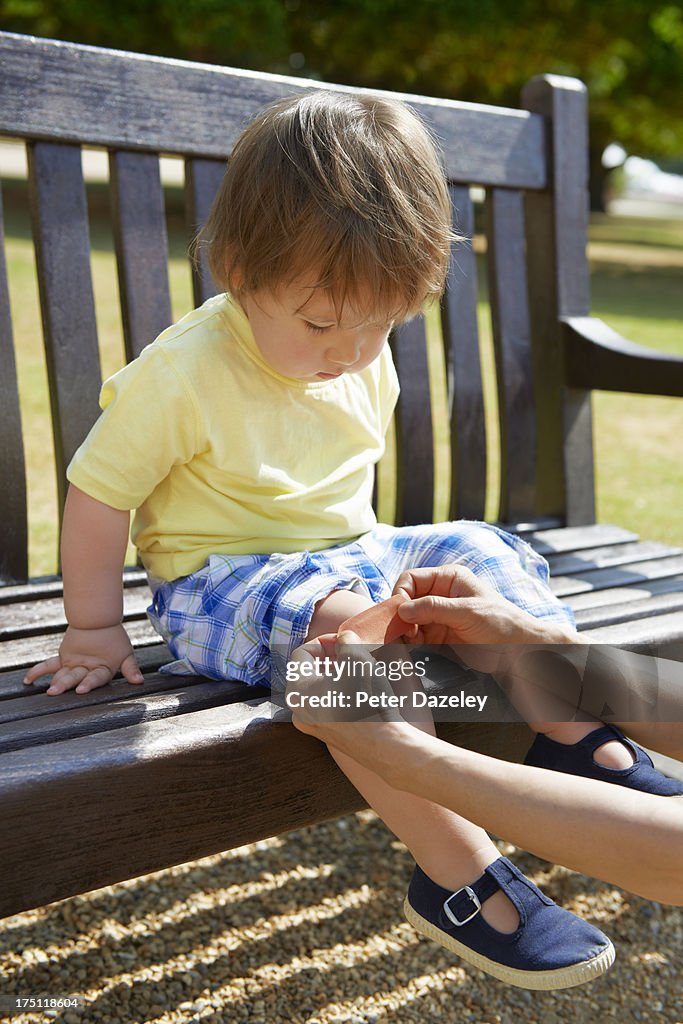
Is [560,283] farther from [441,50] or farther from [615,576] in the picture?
[441,50]

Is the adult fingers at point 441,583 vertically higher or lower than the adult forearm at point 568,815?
higher

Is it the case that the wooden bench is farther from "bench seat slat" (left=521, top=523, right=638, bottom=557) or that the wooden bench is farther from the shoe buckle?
the shoe buckle

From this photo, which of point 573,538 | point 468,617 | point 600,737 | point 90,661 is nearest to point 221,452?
point 90,661

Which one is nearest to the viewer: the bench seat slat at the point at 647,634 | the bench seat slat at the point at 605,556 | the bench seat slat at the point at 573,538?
the bench seat slat at the point at 647,634

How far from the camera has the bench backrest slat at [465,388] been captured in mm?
2551

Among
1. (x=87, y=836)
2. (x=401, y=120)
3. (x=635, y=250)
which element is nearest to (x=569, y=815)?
(x=87, y=836)

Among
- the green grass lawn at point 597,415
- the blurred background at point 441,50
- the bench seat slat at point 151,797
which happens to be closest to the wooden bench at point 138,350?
the bench seat slat at point 151,797

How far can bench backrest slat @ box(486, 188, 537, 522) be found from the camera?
103 inches

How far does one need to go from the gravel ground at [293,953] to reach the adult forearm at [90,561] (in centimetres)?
70

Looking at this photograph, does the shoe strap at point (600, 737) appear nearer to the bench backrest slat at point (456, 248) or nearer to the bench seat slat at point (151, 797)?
the bench seat slat at point (151, 797)

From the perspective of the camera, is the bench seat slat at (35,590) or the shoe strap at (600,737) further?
the bench seat slat at (35,590)

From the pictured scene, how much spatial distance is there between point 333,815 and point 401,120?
3.28 feet

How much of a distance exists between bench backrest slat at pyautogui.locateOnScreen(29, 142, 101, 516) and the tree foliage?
44.9 feet

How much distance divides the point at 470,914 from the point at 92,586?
0.70 metres
